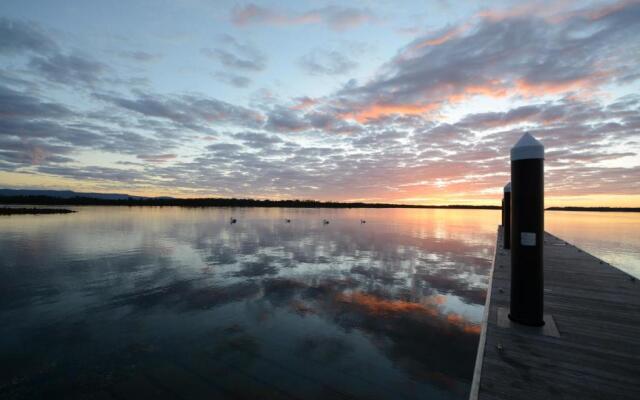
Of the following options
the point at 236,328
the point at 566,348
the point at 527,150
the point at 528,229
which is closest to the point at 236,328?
the point at 236,328

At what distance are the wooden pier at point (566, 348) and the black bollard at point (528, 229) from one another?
0.50 meters

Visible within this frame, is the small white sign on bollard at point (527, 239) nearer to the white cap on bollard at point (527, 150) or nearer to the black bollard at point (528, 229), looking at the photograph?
the black bollard at point (528, 229)

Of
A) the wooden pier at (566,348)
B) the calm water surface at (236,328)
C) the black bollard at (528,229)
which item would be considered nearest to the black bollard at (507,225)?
the calm water surface at (236,328)

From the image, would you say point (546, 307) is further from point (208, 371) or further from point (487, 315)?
point (208, 371)

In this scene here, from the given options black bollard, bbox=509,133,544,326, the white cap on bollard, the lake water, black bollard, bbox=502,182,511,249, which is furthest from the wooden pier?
black bollard, bbox=502,182,511,249

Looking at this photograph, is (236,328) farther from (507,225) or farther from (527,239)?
(507,225)

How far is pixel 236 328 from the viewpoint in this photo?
36.3 feet

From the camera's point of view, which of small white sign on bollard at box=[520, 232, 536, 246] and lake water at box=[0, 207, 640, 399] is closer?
small white sign on bollard at box=[520, 232, 536, 246]

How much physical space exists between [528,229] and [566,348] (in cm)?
269

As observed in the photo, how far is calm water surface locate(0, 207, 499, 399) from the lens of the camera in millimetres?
7824

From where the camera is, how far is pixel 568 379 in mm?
5312

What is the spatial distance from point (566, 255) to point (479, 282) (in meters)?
5.78

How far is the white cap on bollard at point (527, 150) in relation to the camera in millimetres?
7551

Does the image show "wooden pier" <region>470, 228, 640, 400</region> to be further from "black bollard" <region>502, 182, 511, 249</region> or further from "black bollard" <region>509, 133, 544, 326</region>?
"black bollard" <region>502, 182, 511, 249</region>
